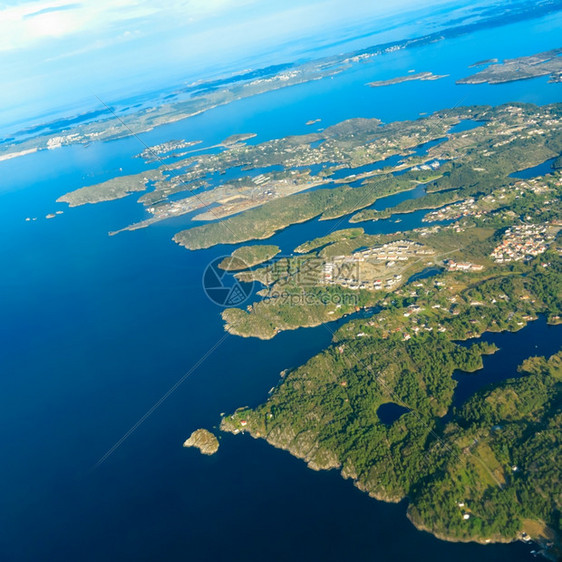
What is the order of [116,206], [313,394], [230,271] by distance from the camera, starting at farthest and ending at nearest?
1. [116,206]
2. [230,271]
3. [313,394]

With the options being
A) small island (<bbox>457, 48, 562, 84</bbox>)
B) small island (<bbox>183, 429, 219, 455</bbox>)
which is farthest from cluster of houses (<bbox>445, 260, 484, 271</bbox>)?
small island (<bbox>457, 48, 562, 84</bbox>)

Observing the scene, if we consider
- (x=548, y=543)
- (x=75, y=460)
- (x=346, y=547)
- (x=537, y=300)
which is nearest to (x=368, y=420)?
(x=346, y=547)

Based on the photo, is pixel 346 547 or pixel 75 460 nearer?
pixel 346 547

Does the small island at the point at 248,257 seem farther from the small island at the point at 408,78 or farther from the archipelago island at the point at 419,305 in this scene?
the small island at the point at 408,78

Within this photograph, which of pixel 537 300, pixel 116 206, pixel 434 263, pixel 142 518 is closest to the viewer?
pixel 142 518

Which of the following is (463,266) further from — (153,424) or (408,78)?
(408,78)

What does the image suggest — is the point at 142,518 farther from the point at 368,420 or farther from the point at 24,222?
the point at 24,222

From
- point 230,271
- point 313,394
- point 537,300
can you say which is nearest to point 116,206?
point 230,271
